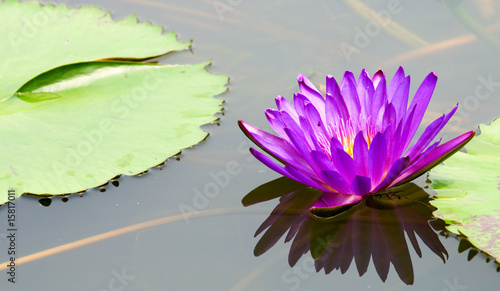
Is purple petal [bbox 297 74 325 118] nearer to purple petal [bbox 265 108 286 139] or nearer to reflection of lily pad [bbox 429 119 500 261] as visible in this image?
purple petal [bbox 265 108 286 139]

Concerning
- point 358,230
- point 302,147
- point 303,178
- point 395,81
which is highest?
point 395,81

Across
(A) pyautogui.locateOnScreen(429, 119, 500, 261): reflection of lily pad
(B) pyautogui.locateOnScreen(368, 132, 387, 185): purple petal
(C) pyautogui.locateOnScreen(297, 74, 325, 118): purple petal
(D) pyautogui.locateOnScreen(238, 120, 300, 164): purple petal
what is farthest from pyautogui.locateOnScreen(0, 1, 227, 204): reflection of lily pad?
(A) pyautogui.locateOnScreen(429, 119, 500, 261): reflection of lily pad

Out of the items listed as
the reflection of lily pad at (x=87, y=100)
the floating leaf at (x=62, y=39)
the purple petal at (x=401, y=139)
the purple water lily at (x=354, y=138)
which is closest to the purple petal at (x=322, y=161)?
the purple water lily at (x=354, y=138)

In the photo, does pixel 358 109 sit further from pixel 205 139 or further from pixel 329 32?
Result: pixel 329 32

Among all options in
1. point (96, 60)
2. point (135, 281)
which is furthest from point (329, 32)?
point (135, 281)

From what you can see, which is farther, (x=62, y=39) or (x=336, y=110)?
(x=62, y=39)

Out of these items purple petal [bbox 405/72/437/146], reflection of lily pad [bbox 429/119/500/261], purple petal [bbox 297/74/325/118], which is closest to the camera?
reflection of lily pad [bbox 429/119/500/261]

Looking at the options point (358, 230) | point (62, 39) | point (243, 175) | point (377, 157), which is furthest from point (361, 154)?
point (62, 39)

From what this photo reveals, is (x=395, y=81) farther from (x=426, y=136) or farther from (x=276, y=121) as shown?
(x=276, y=121)
